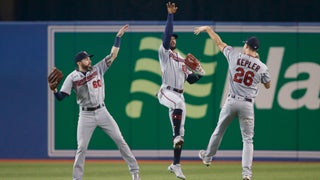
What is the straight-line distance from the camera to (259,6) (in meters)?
19.3

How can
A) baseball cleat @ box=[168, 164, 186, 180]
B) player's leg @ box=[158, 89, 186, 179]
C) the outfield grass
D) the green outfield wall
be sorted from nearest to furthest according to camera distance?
1. baseball cleat @ box=[168, 164, 186, 180]
2. player's leg @ box=[158, 89, 186, 179]
3. the outfield grass
4. the green outfield wall

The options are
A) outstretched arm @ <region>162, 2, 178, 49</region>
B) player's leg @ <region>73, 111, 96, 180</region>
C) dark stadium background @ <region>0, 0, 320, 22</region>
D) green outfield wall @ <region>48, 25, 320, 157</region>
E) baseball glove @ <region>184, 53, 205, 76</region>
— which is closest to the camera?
player's leg @ <region>73, 111, 96, 180</region>

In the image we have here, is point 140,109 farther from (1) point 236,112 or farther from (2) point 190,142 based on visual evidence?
(1) point 236,112

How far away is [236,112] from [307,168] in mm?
3292

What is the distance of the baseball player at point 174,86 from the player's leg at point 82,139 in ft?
4.77

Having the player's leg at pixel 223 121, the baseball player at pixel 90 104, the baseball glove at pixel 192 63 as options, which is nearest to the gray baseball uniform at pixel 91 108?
the baseball player at pixel 90 104

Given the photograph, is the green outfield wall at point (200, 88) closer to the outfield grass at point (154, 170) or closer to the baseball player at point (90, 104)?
the outfield grass at point (154, 170)

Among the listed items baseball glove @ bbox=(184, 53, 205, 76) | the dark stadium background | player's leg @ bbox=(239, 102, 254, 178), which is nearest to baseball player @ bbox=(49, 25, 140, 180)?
player's leg @ bbox=(239, 102, 254, 178)

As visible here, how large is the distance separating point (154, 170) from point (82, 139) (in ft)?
9.58

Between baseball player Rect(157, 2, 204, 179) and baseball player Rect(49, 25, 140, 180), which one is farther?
baseball player Rect(157, 2, 204, 179)

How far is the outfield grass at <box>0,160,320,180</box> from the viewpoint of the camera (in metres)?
14.6

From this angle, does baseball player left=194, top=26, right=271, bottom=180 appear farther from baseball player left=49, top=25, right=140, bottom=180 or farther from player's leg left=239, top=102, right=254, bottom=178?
baseball player left=49, top=25, right=140, bottom=180

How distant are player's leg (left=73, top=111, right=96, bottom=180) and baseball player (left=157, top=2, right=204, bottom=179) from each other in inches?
57.2

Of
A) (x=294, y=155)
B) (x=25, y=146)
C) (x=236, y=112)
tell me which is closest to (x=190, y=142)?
(x=294, y=155)
